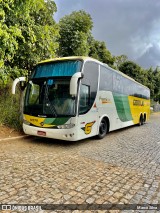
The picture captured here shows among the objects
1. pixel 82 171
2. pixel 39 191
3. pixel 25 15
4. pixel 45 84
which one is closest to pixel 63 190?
pixel 39 191

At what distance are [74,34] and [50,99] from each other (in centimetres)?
715

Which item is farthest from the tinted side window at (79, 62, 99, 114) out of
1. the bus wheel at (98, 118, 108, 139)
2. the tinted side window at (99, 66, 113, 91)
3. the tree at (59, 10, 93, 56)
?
the tree at (59, 10, 93, 56)

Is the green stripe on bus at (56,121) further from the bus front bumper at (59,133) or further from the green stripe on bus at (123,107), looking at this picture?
the green stripe on bus at (123,107)

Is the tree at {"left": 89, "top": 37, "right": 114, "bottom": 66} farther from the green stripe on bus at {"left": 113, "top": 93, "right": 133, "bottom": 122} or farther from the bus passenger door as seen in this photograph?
the bus passenger door

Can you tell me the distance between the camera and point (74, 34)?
12930mm

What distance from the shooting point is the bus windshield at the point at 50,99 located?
6.97 m

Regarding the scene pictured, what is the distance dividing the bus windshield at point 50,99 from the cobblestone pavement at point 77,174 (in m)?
1.22

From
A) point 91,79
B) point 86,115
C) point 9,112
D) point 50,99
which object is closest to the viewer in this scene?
point 50,99

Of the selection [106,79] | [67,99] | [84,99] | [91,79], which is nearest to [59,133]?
[67,99]

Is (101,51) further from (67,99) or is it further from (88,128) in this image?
(67,99)

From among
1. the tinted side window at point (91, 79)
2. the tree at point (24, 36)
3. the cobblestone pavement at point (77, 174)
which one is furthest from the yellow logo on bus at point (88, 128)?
the tree at point (24, 36)

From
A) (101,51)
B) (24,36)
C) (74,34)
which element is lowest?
(24,36)

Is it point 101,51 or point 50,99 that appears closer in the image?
point 50,99

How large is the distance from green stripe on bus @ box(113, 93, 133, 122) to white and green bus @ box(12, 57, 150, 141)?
4.42ft
